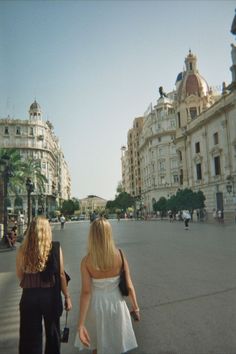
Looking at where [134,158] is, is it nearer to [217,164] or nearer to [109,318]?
[217,164]

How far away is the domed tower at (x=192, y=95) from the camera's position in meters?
52.1

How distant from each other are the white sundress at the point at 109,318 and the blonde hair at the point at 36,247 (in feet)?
1.79

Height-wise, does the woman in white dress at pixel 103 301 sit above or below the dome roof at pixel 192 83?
below

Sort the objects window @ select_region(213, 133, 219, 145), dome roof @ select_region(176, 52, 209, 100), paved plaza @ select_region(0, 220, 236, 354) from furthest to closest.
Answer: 1. dome roof @ select_region(176, 52, 209, 100)
2. window @ select_region(213, 133, 219, 145)
3. paved plaza @ select_region(0, 220, 236, 354)

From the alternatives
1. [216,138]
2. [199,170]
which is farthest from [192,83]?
[216,138]

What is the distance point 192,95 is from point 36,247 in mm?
52702

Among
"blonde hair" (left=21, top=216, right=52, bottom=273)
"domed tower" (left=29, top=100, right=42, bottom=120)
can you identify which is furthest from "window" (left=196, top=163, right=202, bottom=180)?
"domed tower" (left=29, top=100, right=42, bottom=120)

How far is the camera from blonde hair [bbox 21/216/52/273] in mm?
3115

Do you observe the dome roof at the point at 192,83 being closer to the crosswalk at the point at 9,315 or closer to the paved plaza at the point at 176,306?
the paved plaza at the point at 176,306

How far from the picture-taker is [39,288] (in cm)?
306

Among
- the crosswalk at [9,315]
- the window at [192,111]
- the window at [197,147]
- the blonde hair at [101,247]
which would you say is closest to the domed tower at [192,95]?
the window at [192,111]

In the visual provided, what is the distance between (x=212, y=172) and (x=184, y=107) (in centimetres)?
1545

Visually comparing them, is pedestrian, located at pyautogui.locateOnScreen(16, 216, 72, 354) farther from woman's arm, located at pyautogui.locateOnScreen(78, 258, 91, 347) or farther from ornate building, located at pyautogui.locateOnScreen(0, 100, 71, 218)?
ornate building, located at pyautogui.locateOnScreen(0, 100, 71, 218)

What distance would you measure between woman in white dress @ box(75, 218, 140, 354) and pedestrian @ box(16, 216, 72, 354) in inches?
10.9
